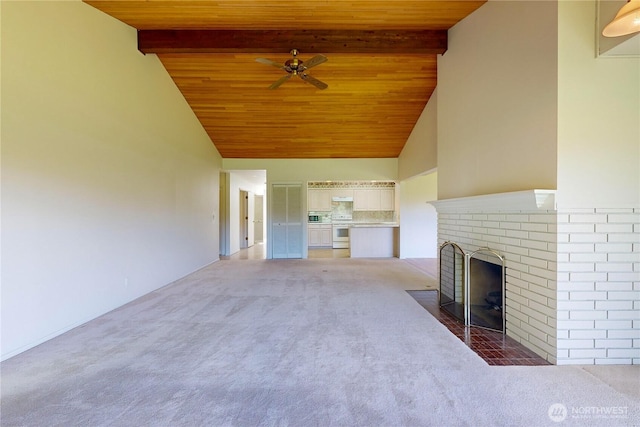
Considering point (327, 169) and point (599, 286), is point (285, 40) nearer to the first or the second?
point (327, 169)

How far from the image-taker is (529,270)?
7.95 ft

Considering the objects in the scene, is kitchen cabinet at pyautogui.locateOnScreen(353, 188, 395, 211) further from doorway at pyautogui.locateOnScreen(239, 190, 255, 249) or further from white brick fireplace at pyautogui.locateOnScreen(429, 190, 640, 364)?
white brick fireplace at pyautogui.locateOnScreen(429, 190, 640, 364)

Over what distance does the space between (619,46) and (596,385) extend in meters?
2.41

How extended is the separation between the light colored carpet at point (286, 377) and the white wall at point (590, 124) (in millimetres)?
1332

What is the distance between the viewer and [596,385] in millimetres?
1914

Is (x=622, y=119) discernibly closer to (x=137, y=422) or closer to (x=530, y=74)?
(x=530, y=74)

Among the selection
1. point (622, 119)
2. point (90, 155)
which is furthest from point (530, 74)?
point (90, 155)

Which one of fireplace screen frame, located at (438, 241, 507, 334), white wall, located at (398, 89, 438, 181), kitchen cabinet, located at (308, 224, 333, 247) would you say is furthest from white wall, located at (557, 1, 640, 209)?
kitchen cabinet, located at (308, 224, 333, 247)

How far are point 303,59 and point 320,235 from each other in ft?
19.7

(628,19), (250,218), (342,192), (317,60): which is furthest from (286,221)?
(628,19)

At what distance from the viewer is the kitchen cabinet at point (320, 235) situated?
951 centimetres

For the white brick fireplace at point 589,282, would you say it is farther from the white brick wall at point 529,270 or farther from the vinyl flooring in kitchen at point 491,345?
the vinyl flooring in kitchen at point 491,345

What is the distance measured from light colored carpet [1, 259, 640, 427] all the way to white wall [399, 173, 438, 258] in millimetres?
4004

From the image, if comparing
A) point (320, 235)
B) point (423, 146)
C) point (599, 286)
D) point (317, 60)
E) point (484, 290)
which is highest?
point (317, 60)
